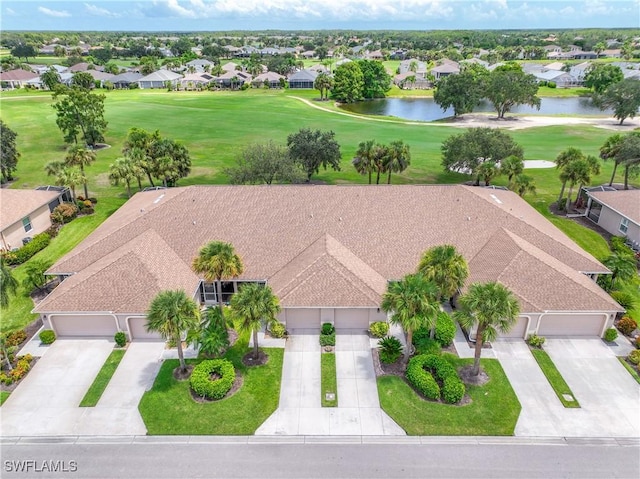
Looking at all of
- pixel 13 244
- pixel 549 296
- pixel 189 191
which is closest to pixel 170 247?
pixel 189 191

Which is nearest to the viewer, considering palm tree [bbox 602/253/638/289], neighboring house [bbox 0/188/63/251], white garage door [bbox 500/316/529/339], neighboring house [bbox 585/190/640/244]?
white garage door [bbox 500/316/529/339]

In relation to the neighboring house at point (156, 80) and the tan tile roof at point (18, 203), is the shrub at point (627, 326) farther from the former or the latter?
the neighboring house at point (156, 80)

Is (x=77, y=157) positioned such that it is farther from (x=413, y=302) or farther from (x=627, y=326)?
(x=627, y=326)

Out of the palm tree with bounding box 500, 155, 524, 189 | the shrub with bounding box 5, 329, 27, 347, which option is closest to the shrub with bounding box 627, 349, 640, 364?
the palm tree with bounding box 500, 155, 524, 189

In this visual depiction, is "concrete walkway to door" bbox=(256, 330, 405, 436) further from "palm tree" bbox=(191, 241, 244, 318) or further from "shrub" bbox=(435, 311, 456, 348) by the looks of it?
"palm tree" bbox=(191, 241, 244, 318)

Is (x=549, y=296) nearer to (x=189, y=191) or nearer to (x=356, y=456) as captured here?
(x=356, y=456)

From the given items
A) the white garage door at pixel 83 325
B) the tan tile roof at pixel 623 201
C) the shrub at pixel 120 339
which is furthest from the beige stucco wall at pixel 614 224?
the white garage door at pixel 83 325

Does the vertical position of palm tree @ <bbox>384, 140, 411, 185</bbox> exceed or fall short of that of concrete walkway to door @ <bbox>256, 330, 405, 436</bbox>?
it exceeds it
